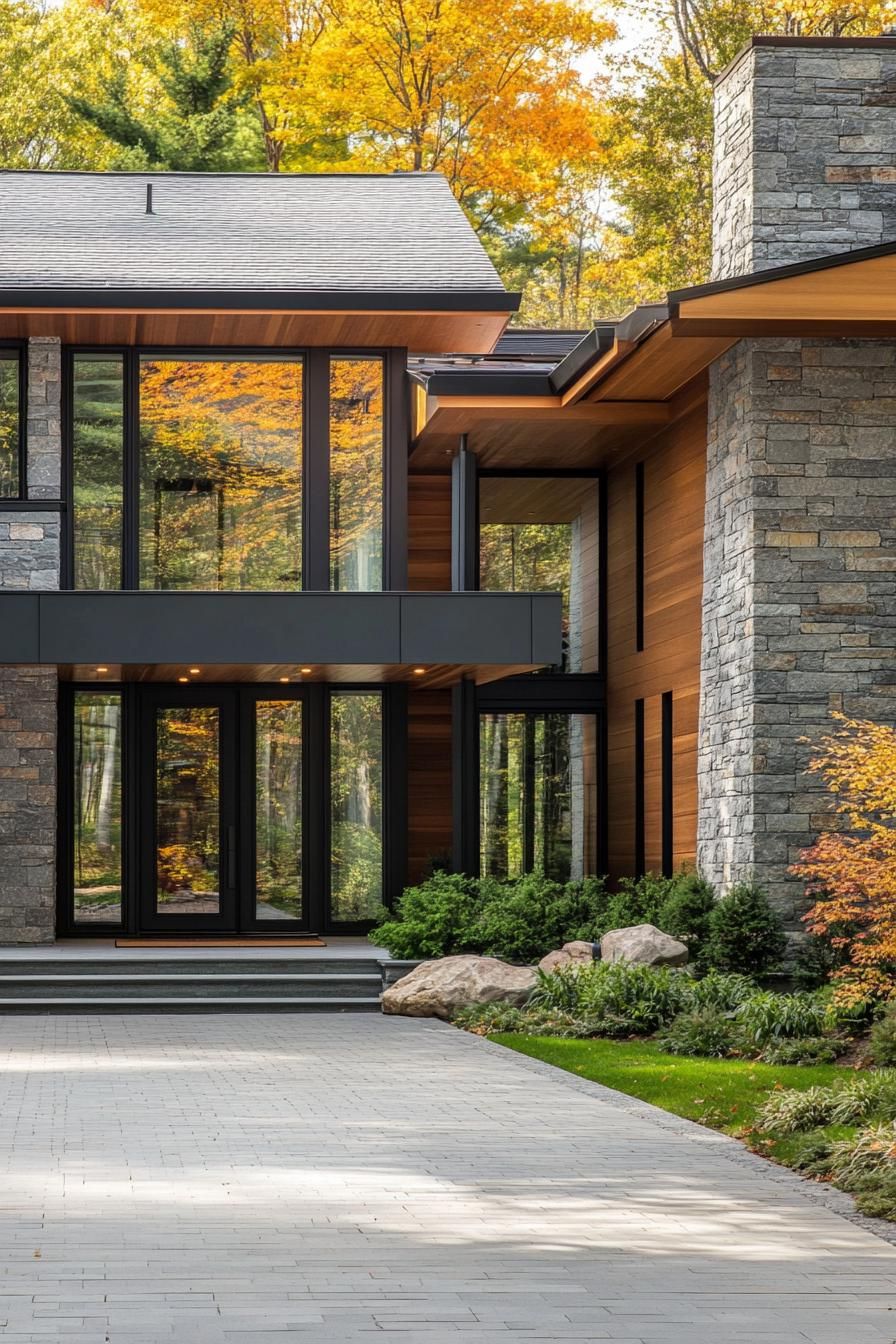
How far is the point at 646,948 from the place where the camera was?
518 inches

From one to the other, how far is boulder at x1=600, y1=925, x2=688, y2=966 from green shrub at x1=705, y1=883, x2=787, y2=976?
0.88 ft

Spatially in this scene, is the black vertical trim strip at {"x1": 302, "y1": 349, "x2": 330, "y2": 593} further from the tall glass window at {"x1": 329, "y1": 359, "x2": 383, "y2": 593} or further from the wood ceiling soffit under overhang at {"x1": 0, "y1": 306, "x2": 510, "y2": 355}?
the wood ceiling soffit under overhang at {"x1": 0, "y1": 306, "x2": 510, "y2": 355}

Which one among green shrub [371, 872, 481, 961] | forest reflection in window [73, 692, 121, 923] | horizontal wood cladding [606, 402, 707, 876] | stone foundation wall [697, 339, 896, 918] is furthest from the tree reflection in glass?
stone foundation wall [697, 339, 896, 918]

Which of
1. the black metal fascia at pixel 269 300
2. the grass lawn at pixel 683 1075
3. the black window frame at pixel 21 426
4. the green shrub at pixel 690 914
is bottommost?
the grass lawn at pixel 683 1075

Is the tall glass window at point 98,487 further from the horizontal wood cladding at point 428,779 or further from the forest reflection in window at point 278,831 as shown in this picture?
the horizontal wood cladding at point 428,779

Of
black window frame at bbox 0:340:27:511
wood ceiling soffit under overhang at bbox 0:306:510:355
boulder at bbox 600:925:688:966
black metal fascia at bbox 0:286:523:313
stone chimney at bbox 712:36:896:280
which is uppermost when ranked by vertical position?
stone chimney at bbox 712:36:896:280

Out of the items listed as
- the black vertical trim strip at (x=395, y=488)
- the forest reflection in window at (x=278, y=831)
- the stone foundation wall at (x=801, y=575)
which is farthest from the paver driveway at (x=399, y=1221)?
the black vertical trim strip at (x=395, y=488)

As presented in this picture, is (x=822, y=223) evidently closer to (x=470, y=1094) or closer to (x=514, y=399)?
(x=514, y=399)

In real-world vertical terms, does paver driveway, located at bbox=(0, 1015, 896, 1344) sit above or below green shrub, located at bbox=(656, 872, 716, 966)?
below

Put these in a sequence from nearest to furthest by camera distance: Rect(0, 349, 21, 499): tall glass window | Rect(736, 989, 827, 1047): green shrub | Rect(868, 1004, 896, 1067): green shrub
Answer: Rect(868, 1004, 896, 1067): green shrub, Rect(736, 989, 827, 1047): green shrub, Rect(0, 349, 21, 499): tall glass window

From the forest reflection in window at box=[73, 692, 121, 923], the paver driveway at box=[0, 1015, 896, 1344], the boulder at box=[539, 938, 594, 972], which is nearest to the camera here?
the paver driveway at box=[0, 1015, 896, 1344]

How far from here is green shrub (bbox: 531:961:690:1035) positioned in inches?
473

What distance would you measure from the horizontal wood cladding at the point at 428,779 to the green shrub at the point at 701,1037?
7296mm

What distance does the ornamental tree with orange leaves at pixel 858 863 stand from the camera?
11.7 metres
